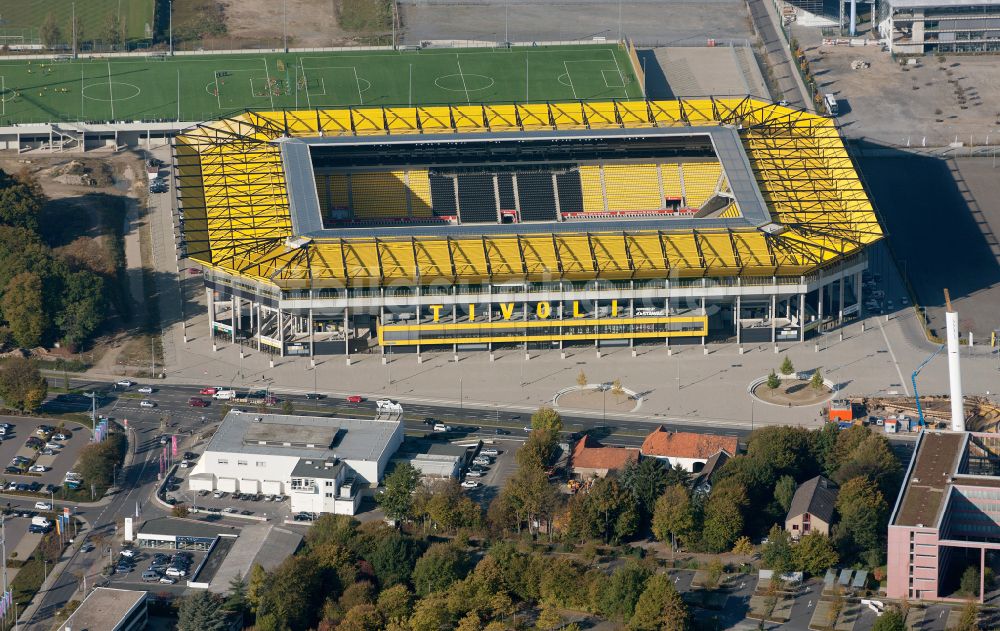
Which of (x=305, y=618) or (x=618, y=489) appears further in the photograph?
(x=618, y=489)

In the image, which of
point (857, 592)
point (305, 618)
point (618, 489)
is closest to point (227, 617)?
point (305, 618)

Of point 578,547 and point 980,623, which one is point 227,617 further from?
point 980,623

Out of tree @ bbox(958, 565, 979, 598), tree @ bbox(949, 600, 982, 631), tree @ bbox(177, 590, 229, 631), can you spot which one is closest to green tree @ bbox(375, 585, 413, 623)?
tree @ bbox(177, 590, 229, 631)

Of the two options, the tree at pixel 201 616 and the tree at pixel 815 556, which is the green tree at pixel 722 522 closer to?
the tree at pixel 815 556

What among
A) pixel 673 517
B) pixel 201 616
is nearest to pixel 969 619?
pixel 673 517

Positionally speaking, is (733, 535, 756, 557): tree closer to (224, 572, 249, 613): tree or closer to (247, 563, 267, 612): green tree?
A: (247, 563, 267, 612): green tree

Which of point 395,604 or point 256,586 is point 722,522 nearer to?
point 395,604
